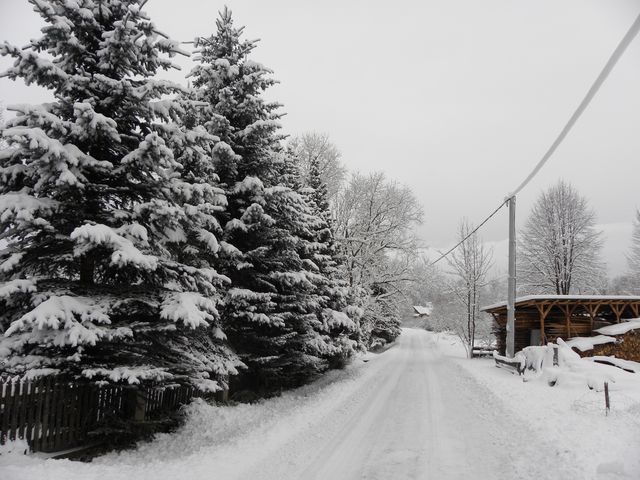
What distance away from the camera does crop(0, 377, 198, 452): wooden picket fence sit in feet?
19.8

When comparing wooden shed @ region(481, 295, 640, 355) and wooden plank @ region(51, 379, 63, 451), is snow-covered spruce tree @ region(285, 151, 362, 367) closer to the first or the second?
wooden plank @ region(51, 379, 63, 451)

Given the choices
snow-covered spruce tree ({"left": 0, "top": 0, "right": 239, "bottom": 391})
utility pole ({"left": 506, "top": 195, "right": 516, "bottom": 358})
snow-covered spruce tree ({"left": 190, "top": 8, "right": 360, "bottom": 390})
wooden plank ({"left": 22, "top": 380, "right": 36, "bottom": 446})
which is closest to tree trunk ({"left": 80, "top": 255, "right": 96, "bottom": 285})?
snow-covered spruce tree ({"left": 0, "top": 0, "right": 239, "bottom": 391})

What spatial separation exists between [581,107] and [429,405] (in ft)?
29.8

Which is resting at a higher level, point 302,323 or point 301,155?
point 301,155

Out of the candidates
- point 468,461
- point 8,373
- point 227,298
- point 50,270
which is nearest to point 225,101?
point 227,298

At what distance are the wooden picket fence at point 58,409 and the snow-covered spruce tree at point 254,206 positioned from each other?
148 inches

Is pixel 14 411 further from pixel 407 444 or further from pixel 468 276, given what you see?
pixel 468 276

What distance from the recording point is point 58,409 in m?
6.54

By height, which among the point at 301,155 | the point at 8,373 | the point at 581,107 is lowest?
the point at 8,373

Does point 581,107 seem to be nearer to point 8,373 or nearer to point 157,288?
point 157,288

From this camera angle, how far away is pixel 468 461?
274 inches

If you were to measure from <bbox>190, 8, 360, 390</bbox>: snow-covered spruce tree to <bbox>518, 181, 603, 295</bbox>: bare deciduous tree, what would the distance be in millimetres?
29139

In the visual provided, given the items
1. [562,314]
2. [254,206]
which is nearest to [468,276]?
[562,314]

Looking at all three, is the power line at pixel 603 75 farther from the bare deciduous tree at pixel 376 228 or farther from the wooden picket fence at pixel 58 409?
the bare deciduous tree at pixel 376 228
